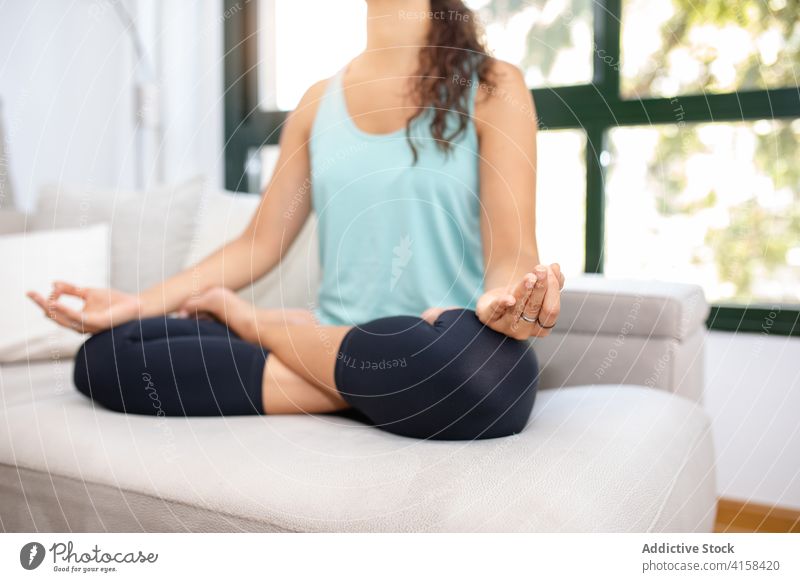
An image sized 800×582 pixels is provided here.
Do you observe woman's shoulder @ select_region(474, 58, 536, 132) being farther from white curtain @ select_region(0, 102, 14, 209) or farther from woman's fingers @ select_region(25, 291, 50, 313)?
white curtain @ select_region(0, 102, 14, 209)

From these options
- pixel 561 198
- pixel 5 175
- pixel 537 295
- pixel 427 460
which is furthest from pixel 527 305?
pixel 5 175

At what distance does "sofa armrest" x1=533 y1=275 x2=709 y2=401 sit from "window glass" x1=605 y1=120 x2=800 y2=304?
10cm

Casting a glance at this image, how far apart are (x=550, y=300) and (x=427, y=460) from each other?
0.57ft

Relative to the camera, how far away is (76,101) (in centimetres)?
165

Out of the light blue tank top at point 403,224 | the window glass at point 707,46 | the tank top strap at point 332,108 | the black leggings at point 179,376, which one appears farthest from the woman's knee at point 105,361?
the window glass at point 707,46

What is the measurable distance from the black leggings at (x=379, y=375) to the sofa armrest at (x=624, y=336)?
26 cm

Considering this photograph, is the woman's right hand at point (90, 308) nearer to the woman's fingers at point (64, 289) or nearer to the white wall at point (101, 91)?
the woman's fingers at point (64, 289)

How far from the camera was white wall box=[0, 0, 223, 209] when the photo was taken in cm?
152

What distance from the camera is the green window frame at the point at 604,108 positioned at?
3.45 ft

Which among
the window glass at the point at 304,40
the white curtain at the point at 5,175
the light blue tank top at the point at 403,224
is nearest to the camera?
the light blue tank top at the point at 403,224

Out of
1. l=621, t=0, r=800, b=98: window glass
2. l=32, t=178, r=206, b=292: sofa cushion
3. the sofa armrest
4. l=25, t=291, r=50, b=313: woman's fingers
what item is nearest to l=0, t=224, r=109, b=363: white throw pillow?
l=32, t=178, r=206, b=292: sofa cushion

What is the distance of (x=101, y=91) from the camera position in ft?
5.69

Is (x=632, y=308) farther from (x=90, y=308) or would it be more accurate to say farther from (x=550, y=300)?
(x=90, y=308)
